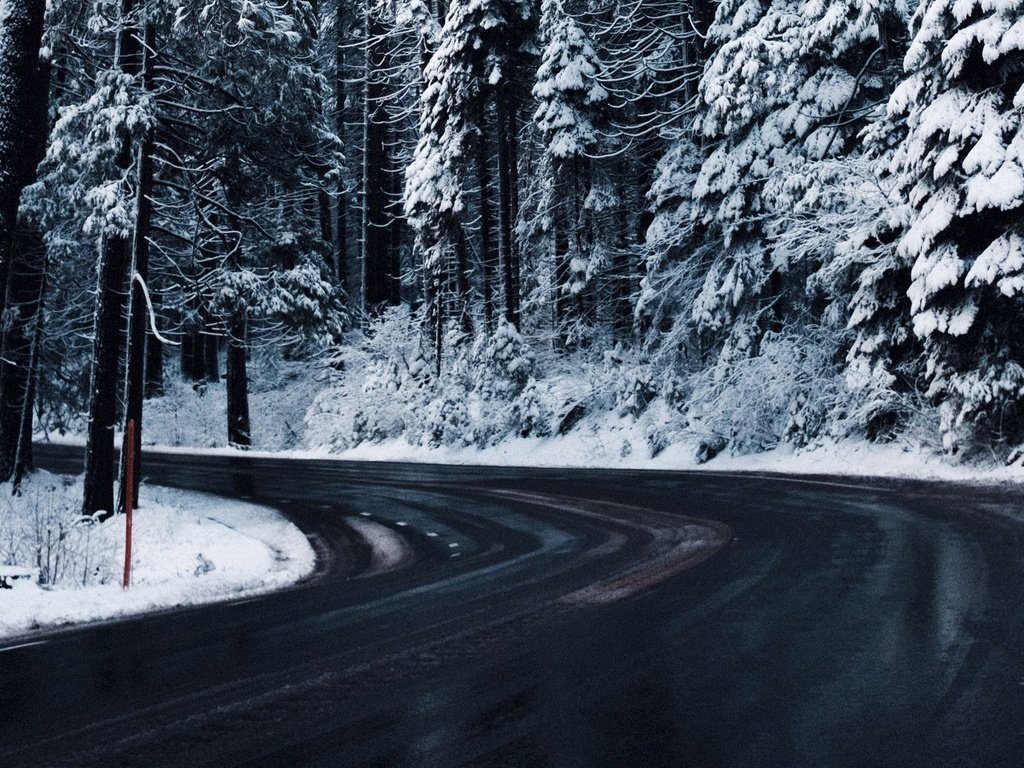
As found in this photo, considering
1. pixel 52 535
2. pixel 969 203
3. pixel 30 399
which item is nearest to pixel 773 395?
pixel 969 203

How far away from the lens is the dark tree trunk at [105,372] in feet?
50.9

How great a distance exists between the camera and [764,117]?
2398 cm

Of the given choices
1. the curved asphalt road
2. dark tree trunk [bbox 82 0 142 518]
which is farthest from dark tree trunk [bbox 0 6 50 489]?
the curved asphalt road

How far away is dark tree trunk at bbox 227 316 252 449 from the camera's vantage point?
33469mm

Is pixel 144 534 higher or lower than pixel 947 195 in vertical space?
lower

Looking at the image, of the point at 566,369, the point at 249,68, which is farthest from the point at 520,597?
the point at 566,369

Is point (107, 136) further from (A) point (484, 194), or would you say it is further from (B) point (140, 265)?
(A) point (484, 194)

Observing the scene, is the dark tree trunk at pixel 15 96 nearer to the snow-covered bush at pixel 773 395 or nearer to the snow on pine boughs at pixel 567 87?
the snow-covered bush at pixel 773 395

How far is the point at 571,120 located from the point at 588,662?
84.8ft

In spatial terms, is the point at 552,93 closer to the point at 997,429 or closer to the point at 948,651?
the point at 997,429

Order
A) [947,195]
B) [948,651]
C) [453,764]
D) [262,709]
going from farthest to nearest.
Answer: [947,195] → [948,651] → [262,709] → [453,764]

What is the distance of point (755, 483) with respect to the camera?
16.7 meters

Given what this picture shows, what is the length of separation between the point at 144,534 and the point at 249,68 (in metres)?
8.20

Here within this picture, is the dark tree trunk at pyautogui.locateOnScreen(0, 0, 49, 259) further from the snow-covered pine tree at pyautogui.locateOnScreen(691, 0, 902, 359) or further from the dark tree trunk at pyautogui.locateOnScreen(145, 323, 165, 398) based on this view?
the dark tree trunk at pyautogui.locateOnScreen(145, 323, 165, 398)
